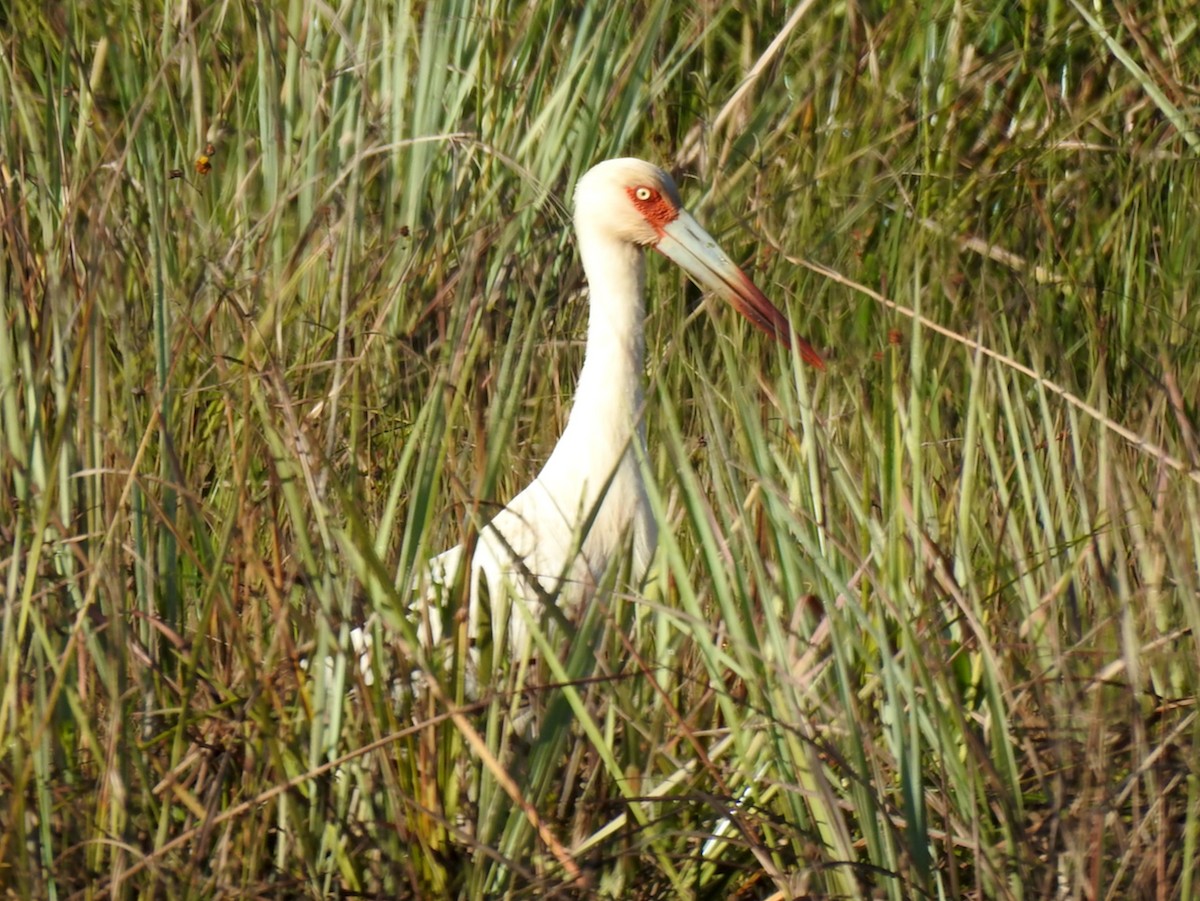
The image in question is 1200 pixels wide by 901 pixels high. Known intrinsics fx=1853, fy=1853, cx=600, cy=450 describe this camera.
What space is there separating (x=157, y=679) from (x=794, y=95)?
2626 mm

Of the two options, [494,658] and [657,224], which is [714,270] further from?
[494,658]

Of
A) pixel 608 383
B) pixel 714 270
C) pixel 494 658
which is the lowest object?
pixel 494 658

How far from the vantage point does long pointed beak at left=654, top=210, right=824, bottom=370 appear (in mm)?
3438

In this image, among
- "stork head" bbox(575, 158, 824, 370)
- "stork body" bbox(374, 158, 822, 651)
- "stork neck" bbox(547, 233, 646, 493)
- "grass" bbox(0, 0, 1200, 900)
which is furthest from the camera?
"stork head" bbox(575, 158, 824, 370)

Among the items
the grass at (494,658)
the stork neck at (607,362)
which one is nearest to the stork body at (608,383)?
the stork neck at (607,362)

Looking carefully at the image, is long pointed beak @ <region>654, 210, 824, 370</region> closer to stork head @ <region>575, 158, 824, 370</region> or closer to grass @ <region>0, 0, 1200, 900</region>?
stork head @ <region>575, 158, 824, 370</region>

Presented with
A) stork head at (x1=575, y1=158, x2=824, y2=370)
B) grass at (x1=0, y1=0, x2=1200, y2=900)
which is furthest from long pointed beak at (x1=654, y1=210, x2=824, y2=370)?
grass at (x1=0, y1=0, x2=1200, y2=900)

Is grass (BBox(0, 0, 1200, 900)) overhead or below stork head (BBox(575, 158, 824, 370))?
below

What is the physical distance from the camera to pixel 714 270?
350 centimetres

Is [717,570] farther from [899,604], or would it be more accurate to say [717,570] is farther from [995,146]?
[995,146]

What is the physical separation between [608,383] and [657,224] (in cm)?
49

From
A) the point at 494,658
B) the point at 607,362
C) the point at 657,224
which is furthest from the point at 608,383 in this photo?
the point at 494,658

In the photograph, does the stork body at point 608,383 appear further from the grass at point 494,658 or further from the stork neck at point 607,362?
the grass at point 494,658

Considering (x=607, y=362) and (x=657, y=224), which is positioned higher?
(x=657, y=224)
